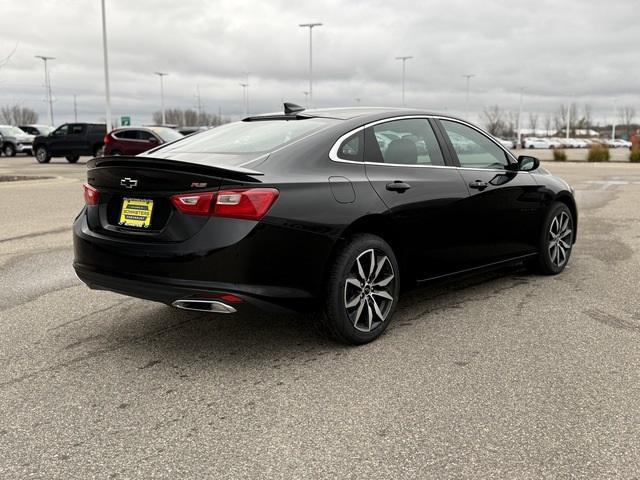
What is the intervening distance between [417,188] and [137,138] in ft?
65.8

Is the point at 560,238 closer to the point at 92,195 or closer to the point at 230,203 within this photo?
the point at 230,203

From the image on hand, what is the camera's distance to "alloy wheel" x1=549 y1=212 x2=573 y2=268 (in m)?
6.28

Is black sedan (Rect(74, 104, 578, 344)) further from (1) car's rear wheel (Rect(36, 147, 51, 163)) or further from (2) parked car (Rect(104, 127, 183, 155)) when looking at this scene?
(1) car's rear wheel (Rect(36, 147, 51, 163))

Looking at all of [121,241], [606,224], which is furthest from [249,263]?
[606,224]

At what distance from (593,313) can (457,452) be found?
262cm

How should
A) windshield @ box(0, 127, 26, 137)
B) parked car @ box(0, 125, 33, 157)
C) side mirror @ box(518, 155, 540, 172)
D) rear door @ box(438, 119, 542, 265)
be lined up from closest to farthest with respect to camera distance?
rear door @ box(438, 119, 542, 265), side mirror @ box(518, 155, 540, 172), parked car @ box(0, 125, 33, 157), windshield @ box(0, 127, 26, 137)

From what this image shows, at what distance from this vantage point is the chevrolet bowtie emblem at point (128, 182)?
13.0 ft

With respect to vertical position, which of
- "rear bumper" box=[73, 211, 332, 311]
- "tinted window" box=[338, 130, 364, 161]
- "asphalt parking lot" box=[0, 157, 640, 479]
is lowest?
"asphalt parking lot" box=[0, 157, 640, 479]

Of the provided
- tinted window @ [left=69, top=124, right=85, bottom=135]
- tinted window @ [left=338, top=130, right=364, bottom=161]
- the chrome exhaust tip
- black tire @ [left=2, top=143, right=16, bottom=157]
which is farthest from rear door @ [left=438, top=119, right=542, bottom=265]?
black tire @ [left=2, top=143, right=16, bottom=157]

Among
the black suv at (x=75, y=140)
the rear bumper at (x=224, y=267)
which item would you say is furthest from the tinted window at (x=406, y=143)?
the black suv at (x=75, y=140)

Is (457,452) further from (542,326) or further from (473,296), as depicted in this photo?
(473,296)

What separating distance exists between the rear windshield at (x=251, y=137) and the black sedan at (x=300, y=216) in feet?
0.06

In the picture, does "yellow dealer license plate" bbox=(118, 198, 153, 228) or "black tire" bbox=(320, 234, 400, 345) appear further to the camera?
"black tire" bbox=(320, 234, 400, 345)

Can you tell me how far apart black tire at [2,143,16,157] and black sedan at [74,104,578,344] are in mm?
35847
